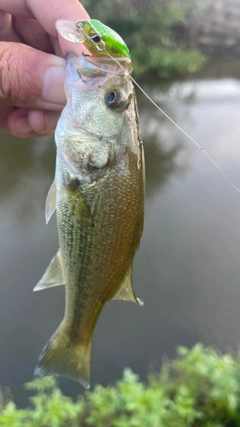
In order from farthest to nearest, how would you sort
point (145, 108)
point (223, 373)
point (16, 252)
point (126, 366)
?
1. point (145, 108)
2. point (16, 252)
3. point (126, 366)
4. point (223, 373)

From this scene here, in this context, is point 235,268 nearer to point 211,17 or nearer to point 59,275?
point 59,275

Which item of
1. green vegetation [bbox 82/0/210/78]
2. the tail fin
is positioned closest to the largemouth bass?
the tail fin

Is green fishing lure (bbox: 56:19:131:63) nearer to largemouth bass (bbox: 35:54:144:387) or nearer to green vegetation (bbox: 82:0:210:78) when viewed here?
largemouth bass (bbox: 35:54:144:387)

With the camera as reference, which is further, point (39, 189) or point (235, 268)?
point (39, 189)

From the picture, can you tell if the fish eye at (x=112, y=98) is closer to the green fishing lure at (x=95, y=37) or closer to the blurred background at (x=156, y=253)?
the green fishing lure at (x=95, y=37)

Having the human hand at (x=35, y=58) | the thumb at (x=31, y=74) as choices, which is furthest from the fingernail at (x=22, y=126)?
the thumb at (x=31, y=74)

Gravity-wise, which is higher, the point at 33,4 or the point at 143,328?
the point at 33,4

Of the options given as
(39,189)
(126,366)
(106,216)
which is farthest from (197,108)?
(106,216)
